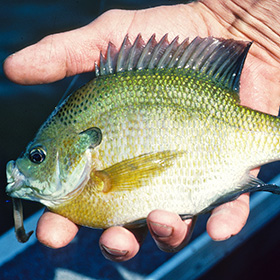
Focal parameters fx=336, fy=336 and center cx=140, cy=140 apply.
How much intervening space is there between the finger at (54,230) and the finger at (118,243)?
0.77 feet

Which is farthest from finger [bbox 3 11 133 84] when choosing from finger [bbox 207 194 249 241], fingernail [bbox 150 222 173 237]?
finger [bbox 207 194 249 241]

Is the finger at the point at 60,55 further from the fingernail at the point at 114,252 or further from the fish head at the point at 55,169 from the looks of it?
the fingernail at the point at 114,252

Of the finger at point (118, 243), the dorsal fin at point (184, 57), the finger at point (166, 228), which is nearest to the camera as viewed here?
the finger at point (166, 228)

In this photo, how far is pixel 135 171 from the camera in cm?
192

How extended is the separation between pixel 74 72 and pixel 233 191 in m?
1.49

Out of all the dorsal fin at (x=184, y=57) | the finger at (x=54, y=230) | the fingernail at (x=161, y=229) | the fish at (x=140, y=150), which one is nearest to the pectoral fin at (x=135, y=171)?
the fish at (x=140, y=150)

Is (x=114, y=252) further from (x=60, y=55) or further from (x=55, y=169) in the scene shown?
(x=60, y=55)

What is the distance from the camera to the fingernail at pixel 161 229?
1843 mm

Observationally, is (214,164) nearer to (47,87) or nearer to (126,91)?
(126,91)

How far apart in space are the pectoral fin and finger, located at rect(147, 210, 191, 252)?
21 centimetres

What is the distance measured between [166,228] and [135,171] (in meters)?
0.36

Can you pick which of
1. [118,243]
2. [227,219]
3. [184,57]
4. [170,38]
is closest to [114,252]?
[118,243]

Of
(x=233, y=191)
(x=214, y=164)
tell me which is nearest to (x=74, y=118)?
(x=214, y=164)

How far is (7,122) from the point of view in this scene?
4.20 metres
